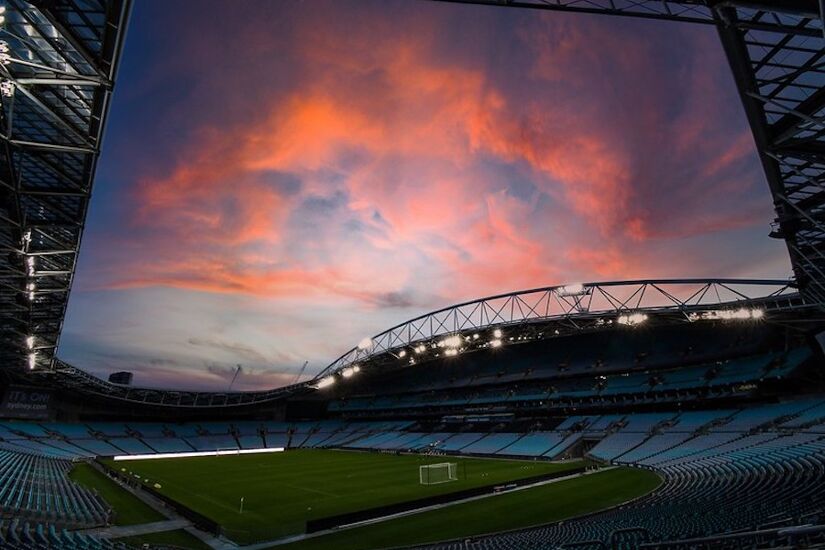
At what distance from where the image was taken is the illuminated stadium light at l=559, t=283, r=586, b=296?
42562mm

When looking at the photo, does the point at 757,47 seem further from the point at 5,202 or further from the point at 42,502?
the point at 42,502

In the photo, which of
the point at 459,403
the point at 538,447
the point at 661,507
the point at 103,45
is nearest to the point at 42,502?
the point at 103,45

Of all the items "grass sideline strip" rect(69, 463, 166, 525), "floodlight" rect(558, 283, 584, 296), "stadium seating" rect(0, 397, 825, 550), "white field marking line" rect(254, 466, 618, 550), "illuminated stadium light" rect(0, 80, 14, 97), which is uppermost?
"floodlight" rect(558, 283, 584, 296)

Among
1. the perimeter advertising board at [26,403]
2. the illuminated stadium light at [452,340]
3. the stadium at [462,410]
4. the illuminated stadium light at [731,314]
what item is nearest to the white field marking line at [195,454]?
the stadium at [462,410]

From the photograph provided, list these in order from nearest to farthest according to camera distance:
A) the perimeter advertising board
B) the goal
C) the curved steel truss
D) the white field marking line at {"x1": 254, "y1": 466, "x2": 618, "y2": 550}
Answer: the curved steel truss
the white field marking line at {"x1": 254, "y1": 466, "x2": 618, "y2": 550}
the goal
the perimeter advertising board

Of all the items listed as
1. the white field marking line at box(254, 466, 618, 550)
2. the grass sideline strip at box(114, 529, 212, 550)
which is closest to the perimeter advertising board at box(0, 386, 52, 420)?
the grass sideline strip at box(114, 529, 212, 550)

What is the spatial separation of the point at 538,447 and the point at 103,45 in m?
54.7

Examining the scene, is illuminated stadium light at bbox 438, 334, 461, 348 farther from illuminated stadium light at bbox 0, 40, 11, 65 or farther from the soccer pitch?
illuminated stadium light at bbox 0, 40, 11, 65

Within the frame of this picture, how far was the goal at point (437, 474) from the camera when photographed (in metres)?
37.4

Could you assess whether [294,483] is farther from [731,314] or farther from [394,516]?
[731,314]

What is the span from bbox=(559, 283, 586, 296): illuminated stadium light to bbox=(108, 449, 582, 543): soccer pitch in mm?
16753

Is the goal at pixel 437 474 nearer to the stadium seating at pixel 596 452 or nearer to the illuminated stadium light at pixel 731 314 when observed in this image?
the stadium seating at pixel 596 452

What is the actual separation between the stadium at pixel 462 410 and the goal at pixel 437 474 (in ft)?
0.52

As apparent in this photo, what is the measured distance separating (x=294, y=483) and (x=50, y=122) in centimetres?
3418
